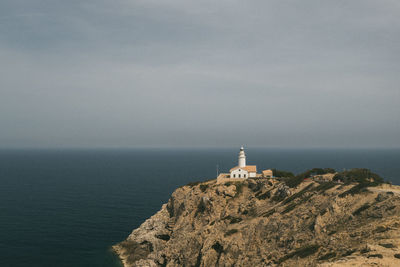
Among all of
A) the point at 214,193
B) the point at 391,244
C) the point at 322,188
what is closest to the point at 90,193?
the point at 214,193

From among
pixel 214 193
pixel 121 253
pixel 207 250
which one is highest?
pixel 214 193

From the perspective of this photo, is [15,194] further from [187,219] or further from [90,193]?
[187,219]

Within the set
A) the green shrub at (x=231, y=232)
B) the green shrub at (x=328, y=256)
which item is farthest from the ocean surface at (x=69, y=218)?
the green shrub at (x=328, y=256)

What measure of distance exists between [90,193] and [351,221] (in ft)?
306

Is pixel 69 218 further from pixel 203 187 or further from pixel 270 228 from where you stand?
pixel 270 228

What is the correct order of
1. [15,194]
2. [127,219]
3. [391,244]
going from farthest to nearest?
[15,194] → [127,219] → [391,244]

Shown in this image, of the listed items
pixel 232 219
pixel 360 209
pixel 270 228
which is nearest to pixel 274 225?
pixel 270 228

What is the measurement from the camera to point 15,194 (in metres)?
99.4

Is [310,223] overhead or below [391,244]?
below

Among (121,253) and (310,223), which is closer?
(310,223)

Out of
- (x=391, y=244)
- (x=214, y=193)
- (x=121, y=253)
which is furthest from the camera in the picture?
(x=214, y=193)

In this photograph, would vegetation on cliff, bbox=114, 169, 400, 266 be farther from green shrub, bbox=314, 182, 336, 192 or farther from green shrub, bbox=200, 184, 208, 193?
green shrub, bbox=314, 182, 336, 192

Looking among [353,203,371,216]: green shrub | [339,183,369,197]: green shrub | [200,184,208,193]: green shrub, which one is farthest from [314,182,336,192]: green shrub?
[200,184,208,193]: green shrub

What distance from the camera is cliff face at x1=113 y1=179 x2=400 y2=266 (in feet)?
95.1
